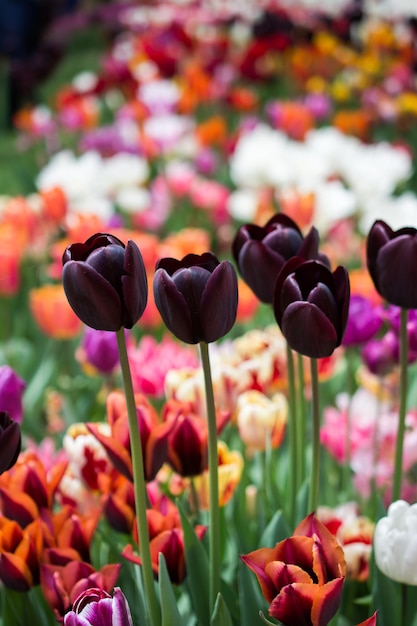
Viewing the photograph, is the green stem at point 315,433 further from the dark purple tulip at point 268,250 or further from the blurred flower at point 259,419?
the blurred flower at point 259,419

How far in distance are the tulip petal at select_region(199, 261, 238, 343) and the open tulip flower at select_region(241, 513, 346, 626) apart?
15 cm

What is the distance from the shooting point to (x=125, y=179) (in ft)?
7.16

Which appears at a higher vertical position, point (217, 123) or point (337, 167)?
point (217, 123)

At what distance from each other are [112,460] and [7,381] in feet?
0.42

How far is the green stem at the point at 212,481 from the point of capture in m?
0.62

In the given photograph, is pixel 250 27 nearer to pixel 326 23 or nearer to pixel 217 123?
pixel 326 23

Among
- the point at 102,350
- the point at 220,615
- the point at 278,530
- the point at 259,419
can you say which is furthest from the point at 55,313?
the point at 220,615

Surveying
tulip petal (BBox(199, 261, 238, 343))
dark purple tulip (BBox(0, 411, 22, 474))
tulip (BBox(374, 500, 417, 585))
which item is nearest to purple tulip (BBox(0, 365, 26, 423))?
dark purple tulip (BBox(0, 411, 22, 474))

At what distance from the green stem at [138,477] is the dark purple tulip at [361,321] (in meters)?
0.37

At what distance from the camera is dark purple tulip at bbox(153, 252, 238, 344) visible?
1.92 ft

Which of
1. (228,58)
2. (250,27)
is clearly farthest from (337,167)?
(250,27)

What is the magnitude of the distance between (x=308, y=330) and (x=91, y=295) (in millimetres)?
157

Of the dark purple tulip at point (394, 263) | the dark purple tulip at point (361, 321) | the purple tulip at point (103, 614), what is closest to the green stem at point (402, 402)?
the dark purple tulip at point (394, 263)

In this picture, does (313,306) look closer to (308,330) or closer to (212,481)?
(308,330)
